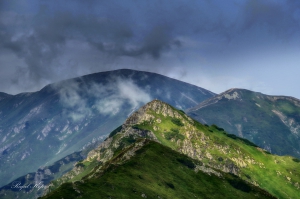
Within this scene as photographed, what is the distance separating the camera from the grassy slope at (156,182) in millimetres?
114250

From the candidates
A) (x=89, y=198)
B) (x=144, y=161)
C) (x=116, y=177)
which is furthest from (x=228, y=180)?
(x=89, y=198)

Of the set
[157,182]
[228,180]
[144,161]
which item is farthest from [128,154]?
[228,180]

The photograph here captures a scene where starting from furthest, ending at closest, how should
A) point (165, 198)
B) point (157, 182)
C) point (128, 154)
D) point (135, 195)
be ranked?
point (128, 154)
point (157, 182)
point (165, 198)
point (135, 195)

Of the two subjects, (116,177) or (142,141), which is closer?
(116,177)

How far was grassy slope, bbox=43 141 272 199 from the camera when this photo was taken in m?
114

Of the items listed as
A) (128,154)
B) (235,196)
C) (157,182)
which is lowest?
(235,196)

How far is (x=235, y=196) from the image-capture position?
157750mm

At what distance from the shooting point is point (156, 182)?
14088cm

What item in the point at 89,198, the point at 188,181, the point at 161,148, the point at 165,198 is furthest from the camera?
the point at 161,148

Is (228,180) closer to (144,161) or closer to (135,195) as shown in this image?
(144,161)

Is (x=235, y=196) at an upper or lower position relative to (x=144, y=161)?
lower

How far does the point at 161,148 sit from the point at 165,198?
55666 mm

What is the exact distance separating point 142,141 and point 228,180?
161 feet

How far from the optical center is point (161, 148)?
182000 millimetres
